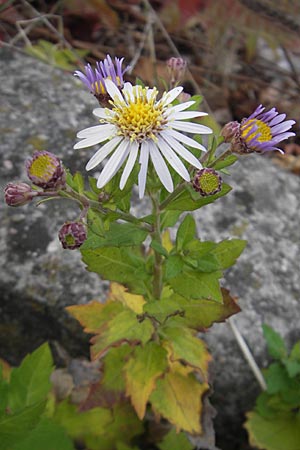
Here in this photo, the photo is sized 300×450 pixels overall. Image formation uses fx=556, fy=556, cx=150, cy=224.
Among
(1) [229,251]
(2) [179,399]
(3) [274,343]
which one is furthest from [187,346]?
(3) [274,343]

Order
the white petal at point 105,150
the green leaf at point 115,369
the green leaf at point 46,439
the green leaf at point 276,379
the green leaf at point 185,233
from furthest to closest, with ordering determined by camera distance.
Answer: the green leaf at point 276,379
the green leaf at point 115,369
the green leaf at point 46,439
the green leaf at point 185,233
the white petal at point 105,150

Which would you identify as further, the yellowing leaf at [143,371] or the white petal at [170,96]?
the yellowing leaf at [143,371]

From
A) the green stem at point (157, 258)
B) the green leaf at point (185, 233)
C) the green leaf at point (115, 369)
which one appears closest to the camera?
the green stem at point (157, 258)

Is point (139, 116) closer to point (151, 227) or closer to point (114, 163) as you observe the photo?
point (114, 163)

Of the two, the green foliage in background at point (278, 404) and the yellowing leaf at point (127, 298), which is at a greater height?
the yellowing leaf at point (127, 298)

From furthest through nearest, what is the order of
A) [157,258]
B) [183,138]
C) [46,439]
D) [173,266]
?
1. [46,439]
2. [157,258]
3. [173,266]
4. [183,138]

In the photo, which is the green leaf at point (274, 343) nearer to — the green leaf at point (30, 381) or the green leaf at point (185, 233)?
the green leaf at point (185, 233)

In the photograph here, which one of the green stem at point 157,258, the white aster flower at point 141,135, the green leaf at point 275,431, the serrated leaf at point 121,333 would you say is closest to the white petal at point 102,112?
the white aster flower at point 141,135
